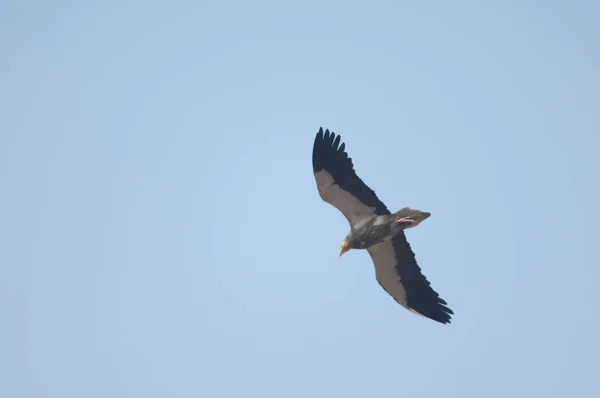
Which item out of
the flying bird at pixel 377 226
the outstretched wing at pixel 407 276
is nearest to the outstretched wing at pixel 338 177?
the flying bird at pixel 377 226

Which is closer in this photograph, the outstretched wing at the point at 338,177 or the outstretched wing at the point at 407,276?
the outstretched wing at the point at 338,177

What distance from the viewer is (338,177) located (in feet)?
61.2

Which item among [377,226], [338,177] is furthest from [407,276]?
[338,177]

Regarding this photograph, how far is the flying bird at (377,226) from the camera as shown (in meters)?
18.6

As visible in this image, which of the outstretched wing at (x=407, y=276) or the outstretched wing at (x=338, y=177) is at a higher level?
the outstretched wing at (x=338, y=177)

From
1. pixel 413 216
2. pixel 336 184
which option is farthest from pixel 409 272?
pixel 336 184

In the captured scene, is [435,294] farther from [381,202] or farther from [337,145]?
[337,145]

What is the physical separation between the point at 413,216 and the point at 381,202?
107cm

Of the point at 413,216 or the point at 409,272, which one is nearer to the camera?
the point at 413,216

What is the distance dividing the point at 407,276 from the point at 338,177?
381cm

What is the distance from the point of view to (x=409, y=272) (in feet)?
65.3

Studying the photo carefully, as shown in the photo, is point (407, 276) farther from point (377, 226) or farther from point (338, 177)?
point (338, 177)

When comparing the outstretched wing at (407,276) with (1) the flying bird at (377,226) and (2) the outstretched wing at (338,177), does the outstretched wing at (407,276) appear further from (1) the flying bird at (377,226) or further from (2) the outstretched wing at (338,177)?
(2) the outstretched wing at (338,177)

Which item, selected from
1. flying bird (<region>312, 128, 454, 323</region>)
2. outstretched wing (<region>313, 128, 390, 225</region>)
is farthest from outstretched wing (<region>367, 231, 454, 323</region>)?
outstretched wing (<region>313, 128, 390, 225</region>)
